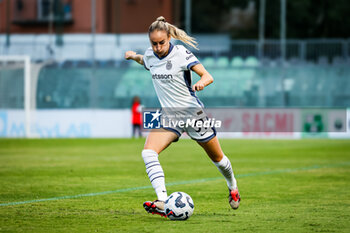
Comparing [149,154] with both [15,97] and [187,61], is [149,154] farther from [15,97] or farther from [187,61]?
[15,97]

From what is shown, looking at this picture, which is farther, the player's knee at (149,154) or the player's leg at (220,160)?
the player's leg at (220,160)

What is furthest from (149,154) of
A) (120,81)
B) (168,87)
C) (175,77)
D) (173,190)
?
(120,81)

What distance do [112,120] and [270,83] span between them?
22.3ft

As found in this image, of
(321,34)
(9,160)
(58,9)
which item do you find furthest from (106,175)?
(321,34)

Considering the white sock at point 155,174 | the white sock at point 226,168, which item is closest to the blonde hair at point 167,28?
the white sock at point 155,174

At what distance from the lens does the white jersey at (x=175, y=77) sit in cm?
737

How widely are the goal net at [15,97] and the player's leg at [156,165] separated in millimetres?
20246

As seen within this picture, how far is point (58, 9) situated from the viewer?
108 ft

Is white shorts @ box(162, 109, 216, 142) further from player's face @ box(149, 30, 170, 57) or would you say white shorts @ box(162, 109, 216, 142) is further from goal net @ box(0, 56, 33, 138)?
goal net @ box(0, 56, 33, 138)

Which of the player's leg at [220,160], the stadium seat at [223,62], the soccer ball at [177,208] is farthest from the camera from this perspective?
the stadium seat at [223,62]

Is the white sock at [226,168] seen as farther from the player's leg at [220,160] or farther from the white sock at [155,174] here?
the white sock at [155,174]

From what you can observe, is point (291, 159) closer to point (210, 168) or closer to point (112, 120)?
point (210, 168)

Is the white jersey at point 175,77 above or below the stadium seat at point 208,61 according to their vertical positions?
above

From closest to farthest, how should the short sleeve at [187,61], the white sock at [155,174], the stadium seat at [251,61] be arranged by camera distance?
the white sock at [155,174] < the short sleeve at [187,61] < the stadium seat at [251,61]
